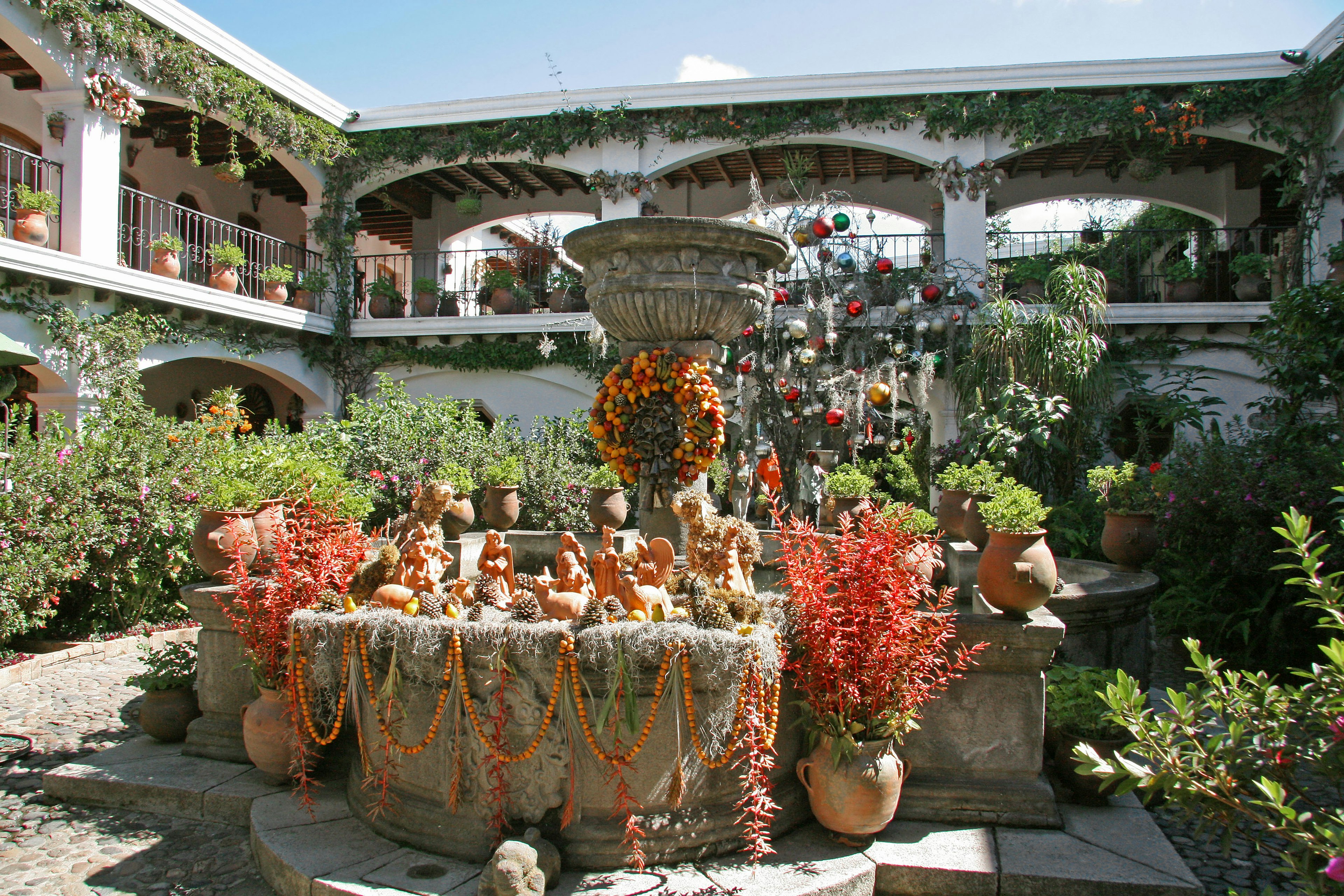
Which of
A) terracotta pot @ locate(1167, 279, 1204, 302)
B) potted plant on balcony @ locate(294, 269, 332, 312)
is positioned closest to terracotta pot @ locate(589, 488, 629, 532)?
potted plant on balcony @ locate(294, 269, 332, 312)

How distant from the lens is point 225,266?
10508 millimetres

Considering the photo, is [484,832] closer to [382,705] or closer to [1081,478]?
[382,705]

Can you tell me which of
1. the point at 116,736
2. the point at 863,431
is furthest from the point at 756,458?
the point at 116,736

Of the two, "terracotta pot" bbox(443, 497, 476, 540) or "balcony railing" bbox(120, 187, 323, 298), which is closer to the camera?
"terracotta pot" bbox(443, 497, 476, 540)

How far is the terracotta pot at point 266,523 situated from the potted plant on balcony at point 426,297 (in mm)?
8467

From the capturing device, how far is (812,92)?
1084cm

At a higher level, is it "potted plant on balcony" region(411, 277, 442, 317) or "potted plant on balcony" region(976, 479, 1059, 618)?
"potted plant on balcony" region(411, 277, 442, 317)

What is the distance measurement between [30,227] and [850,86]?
9.25 metres

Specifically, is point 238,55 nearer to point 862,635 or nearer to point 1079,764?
point 862,635

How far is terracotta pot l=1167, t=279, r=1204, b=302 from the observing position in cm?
1093

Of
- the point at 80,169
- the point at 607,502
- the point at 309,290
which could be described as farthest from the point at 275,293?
the point at 607,502

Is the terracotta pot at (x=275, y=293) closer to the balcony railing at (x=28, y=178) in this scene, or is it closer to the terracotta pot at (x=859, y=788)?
the balcony railing at (x=28, y=178)

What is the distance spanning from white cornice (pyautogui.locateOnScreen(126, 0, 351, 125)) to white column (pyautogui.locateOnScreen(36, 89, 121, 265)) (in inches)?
49.8

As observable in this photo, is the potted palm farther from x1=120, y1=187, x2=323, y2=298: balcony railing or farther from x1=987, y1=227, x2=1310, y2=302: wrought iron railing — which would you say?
x1=120, y1=187, x2=323, y2=298: balcony railing
